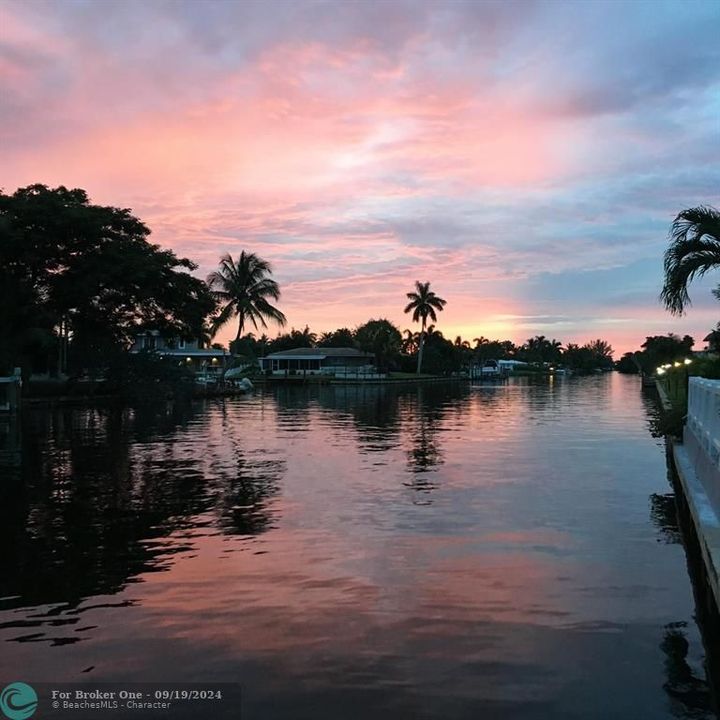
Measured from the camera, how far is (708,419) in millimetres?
11539

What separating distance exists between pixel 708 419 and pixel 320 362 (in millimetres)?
83577

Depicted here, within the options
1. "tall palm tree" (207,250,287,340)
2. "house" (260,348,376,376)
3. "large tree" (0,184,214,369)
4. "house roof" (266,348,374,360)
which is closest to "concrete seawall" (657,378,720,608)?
"large tree" (0,184,214,369)

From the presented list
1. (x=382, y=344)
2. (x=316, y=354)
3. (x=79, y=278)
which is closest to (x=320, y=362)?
(x=316, y=354)

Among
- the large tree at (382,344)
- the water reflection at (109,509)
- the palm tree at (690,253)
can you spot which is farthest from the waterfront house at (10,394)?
the large tree at (382,344)

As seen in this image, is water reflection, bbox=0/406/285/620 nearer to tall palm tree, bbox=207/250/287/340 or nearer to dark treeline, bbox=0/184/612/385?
dark treeline, bbox=0/184/612/385

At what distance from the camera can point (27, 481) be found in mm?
16078

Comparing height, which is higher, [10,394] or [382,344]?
[382,344]

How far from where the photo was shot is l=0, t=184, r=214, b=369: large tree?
39438 mm

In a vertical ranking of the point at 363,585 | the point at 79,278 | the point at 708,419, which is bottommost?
the point at 363,585

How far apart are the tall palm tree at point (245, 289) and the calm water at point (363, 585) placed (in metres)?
45.4

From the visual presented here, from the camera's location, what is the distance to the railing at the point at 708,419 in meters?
9.91

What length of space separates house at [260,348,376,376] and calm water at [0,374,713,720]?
72018 mm

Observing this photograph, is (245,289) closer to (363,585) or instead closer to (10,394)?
(10,394)

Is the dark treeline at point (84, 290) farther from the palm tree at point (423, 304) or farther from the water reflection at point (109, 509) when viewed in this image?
the palm tree at point (423, 304)
